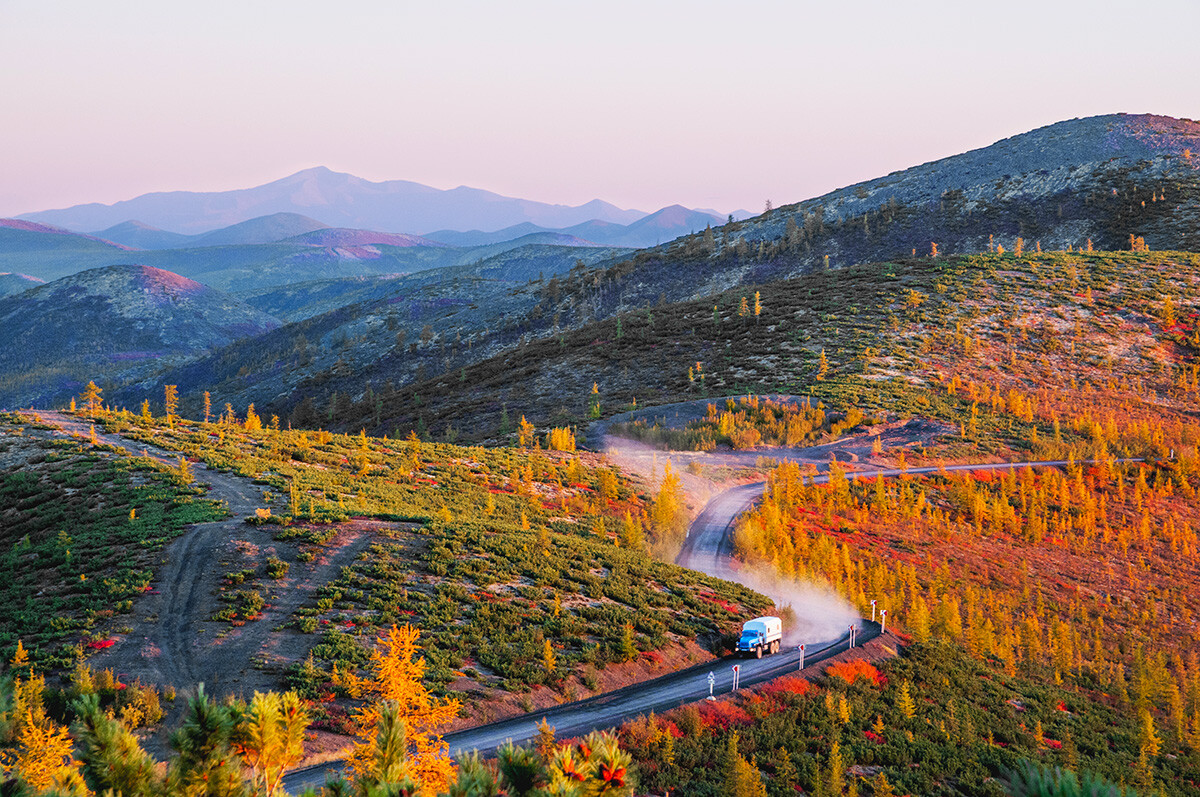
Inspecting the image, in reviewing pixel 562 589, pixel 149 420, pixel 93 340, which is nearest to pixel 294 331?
pixel 93 340

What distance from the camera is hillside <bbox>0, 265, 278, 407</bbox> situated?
488ft

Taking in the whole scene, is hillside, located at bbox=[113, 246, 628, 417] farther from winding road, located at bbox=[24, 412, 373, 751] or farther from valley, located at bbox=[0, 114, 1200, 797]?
winding road, located at bbox=[24, 412, 373, 751]

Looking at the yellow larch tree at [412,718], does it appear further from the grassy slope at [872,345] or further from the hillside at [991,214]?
the hillside at [991,214]

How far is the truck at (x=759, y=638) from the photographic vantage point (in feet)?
73.6

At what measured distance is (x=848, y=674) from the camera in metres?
20.5

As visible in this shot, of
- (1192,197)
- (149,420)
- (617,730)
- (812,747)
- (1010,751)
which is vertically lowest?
(1010,751)

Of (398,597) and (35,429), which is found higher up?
(35,429)

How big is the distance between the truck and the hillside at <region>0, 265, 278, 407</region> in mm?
144637

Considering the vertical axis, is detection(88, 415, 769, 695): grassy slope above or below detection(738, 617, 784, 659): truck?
above

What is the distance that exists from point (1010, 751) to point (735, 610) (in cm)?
949

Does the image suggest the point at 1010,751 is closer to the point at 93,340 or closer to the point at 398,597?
the point at 398,597

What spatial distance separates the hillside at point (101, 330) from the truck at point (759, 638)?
144637 millimetres

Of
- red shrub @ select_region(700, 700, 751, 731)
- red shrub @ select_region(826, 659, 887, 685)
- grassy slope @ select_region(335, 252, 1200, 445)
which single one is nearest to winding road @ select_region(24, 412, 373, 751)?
red shrub @ select_region(700, 700, 751, 731)

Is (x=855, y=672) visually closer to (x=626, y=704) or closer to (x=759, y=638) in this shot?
(x=759, y=638)
